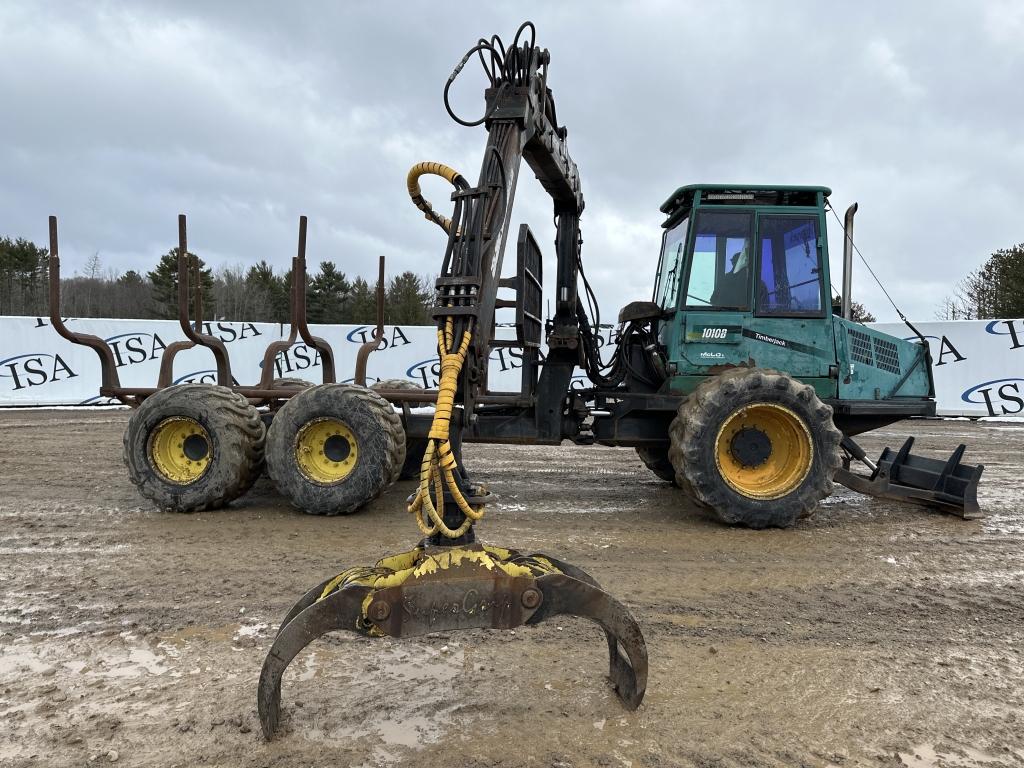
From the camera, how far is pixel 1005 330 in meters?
15.4

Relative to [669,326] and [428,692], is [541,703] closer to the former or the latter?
[428,692]

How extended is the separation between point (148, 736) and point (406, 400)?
451cm

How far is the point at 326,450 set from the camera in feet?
20.4

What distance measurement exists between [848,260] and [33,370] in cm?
1739

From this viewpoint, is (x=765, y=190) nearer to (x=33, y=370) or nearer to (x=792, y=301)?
(x=792, y=301)

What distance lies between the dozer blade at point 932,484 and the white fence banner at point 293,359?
888 cm

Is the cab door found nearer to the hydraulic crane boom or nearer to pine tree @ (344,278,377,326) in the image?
the hydraulic crane boom

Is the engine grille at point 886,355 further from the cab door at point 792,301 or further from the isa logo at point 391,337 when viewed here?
the isa logo at point 391,337

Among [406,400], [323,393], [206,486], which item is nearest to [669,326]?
[406,400]

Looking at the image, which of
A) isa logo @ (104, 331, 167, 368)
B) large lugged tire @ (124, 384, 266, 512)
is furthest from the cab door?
isa logo @ (104, 331, 167, 368)

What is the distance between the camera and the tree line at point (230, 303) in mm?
33219

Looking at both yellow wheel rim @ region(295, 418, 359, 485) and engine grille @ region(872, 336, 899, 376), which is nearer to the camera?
yellow wheel rim @ region(295, 418, 359, 485)

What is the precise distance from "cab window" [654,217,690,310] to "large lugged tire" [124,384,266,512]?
13.3 ft

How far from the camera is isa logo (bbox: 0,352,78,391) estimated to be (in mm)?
16312
